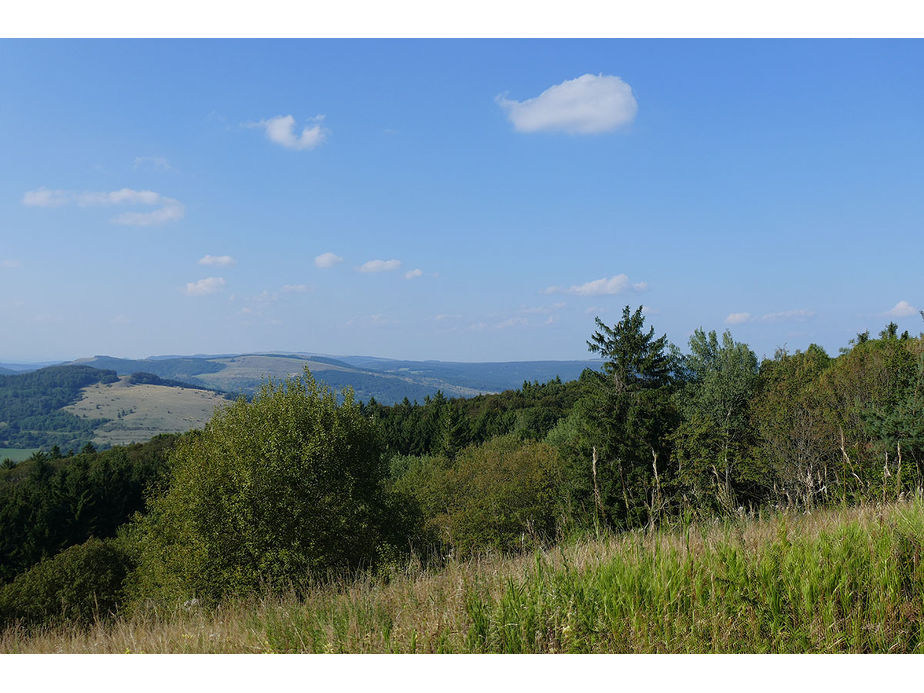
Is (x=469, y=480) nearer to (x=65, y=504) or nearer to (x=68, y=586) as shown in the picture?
(x=68, y=586)

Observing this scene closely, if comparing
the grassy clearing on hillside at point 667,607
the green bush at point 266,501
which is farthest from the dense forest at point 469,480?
the grassy clearing on hillside at point 667,607

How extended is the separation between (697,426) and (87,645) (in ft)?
126

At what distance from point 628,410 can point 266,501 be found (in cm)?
2529

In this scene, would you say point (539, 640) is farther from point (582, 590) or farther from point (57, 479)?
point (57, 479)

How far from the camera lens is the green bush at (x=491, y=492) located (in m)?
48.9

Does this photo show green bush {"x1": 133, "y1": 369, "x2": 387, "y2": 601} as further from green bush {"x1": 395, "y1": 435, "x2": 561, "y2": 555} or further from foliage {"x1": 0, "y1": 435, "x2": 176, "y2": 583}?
foliage {"x1": 0, "y1": 435, "x2": 176, "y2": 583}

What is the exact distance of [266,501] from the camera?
2703cm

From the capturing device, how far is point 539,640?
3424 millimetres

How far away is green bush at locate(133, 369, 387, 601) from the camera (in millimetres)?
25531

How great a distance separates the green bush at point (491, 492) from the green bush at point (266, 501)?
1717 cm

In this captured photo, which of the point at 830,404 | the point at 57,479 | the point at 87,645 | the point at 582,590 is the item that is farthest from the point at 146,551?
the point at 57,479

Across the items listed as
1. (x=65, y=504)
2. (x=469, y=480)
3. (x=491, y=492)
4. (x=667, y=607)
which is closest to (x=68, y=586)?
(x=491, y=492)

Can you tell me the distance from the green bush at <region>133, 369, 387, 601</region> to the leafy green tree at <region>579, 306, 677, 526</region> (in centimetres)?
1269

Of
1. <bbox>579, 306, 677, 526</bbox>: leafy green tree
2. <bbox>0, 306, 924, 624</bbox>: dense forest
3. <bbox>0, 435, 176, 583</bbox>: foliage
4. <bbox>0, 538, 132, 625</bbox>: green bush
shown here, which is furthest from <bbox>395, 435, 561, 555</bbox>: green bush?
<bbox>0, 435, 176, 583</bbox>: foliage
